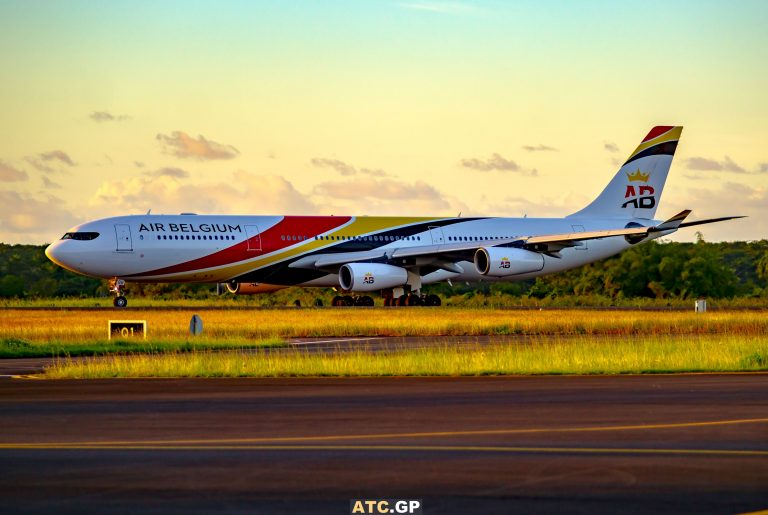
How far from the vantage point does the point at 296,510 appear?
1030cm

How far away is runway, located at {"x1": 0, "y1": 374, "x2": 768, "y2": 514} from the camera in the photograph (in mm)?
10836

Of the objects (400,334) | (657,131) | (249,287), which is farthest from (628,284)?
(400,334)

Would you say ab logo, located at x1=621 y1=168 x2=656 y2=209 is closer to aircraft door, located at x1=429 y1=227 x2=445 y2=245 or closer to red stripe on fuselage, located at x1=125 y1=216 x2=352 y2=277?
aircraft door, located at x1=429 y1=227 x2=445 y2=245

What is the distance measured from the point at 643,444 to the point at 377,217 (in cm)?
4970

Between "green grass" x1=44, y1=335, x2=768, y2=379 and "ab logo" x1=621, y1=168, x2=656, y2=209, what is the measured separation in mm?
38561

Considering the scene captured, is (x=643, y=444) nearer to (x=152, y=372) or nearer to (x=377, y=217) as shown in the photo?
(x=152, y=372)

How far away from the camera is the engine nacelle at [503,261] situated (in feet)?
196

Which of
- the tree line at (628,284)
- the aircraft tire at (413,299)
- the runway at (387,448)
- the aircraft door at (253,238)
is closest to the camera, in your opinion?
the runway at (387,448)

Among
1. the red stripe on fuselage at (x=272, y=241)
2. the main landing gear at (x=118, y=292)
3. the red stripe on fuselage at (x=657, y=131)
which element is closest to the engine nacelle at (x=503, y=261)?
the red stripe on fuselage at (x=272, y=241)

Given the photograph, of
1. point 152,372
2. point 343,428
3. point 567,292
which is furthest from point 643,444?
point 567,292

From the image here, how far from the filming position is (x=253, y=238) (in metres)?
58.4

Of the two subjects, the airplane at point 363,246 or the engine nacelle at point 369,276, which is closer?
the airplane at point 363,246

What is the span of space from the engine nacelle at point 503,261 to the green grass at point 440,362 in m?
28.8

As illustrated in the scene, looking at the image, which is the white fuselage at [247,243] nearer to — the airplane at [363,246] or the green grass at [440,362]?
the airplane at [363,246]
